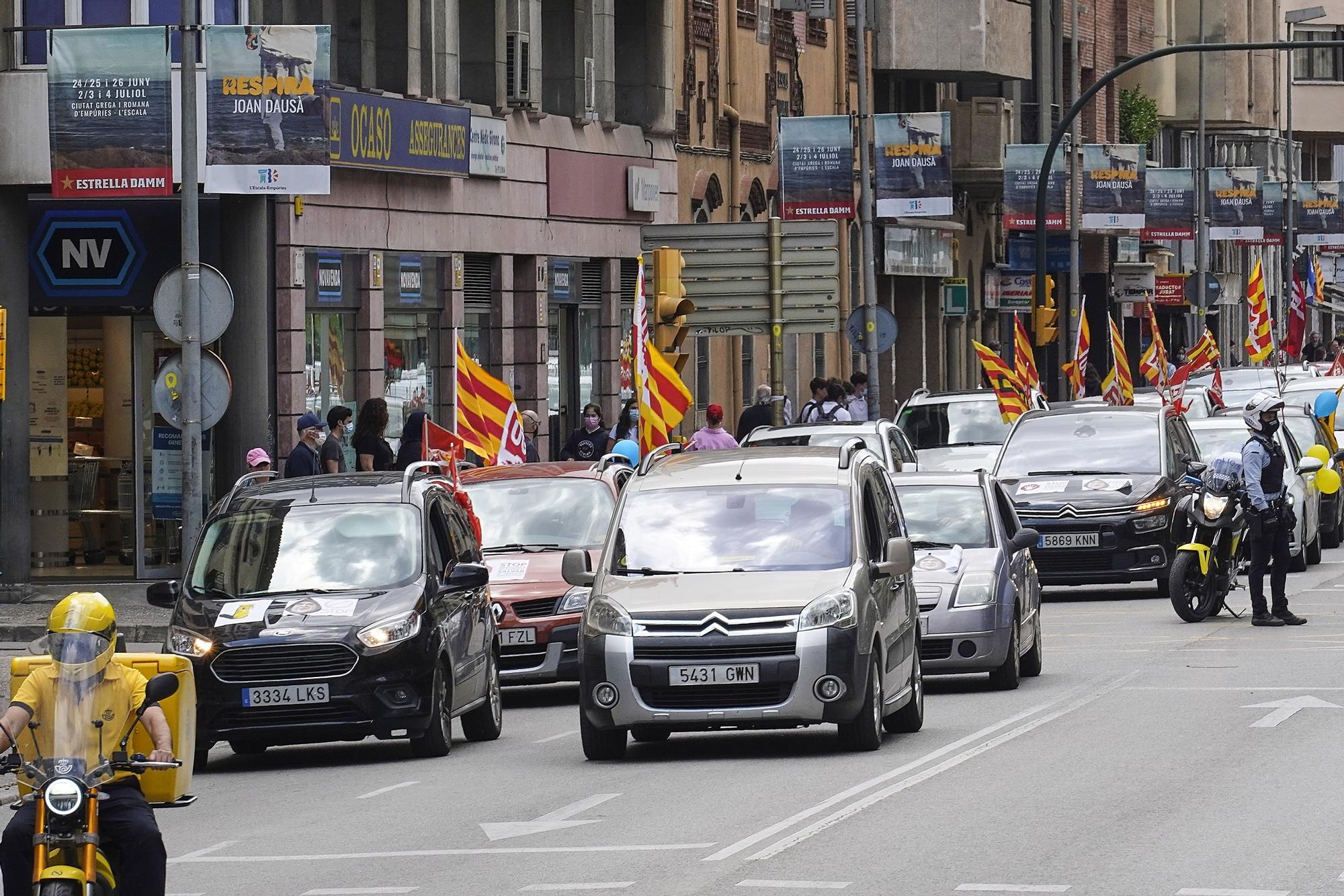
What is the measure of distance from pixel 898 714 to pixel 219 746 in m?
4.51

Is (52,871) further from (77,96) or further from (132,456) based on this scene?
(132,456)

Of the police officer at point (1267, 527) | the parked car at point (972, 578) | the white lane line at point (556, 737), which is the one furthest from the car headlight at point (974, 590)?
the police officer at point (1267, 527)

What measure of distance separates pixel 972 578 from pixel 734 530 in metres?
3.69

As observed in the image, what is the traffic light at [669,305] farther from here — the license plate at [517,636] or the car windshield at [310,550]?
the car windshield at [310,550]

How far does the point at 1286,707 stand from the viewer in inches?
699

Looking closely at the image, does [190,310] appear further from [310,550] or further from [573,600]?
[310,550]

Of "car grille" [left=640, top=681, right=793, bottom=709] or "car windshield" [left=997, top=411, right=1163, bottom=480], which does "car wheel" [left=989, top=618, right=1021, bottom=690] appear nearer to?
"car grille" [left=640, top=681, right=793, bottom=709]

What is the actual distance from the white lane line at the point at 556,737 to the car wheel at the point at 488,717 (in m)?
0.35

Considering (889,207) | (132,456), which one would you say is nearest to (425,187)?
(132,456)

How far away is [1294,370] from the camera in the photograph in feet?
176

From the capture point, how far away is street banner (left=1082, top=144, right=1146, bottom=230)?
55781 millimetres

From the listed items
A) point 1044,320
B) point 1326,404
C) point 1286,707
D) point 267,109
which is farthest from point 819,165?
point 1286,707

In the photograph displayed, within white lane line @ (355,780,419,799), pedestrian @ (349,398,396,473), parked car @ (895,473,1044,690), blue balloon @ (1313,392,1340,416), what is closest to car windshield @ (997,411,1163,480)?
pedestrian @ (349,398,396,473)

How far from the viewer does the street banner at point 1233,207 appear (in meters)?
71.8
